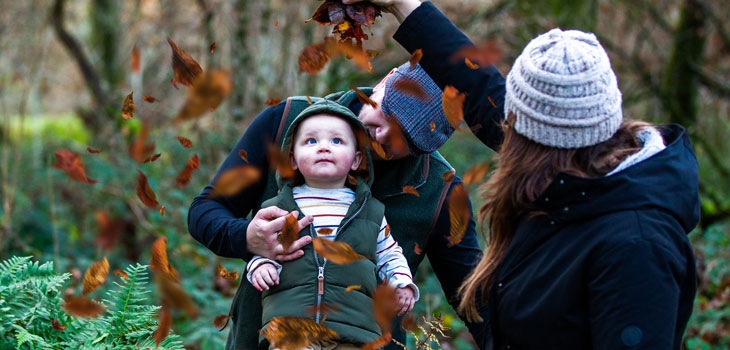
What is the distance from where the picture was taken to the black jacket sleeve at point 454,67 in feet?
7.81

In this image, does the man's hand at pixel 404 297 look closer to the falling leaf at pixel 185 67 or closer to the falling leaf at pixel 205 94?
the falling leaf at pixel 205 94

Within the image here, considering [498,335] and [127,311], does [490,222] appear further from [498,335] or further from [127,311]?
[127,311]

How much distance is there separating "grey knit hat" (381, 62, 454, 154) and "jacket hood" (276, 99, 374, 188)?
0.39ft

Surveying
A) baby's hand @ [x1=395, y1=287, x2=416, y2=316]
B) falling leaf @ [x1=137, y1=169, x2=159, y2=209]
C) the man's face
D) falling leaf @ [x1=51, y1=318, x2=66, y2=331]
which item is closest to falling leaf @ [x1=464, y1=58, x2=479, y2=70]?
the man's face

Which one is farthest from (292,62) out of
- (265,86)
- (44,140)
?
(44,140)

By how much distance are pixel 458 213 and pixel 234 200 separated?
2.33 feet

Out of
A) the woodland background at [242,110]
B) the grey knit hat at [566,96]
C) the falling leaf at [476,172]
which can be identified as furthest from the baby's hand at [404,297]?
the woodland background at [242,110]

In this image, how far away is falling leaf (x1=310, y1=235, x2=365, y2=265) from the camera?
2162mm

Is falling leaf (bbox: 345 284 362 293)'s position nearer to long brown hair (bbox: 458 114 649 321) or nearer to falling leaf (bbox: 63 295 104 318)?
long brown hair (bbox: 458 114 649 321)

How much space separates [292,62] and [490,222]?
17.2 ft

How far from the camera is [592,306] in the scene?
1.80 meters

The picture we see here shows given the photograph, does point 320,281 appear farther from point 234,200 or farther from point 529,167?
point 529,167

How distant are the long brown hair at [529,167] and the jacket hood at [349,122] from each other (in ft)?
1.48

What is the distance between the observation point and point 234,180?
2439 millimetres
